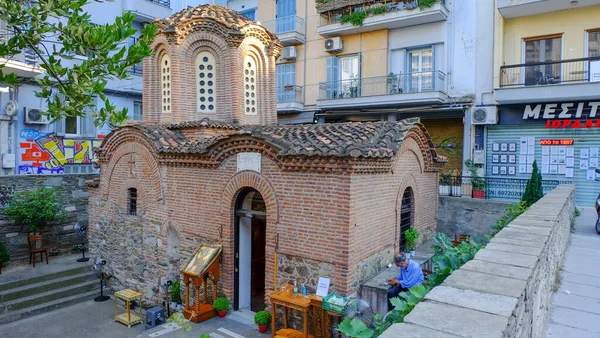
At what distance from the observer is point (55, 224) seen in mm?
14844

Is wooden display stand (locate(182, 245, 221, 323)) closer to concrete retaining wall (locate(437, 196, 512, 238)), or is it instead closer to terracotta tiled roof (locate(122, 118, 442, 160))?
terracotta tiled roof (locate(122, 118, 442, 160))

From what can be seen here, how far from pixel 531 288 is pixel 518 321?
719 mm

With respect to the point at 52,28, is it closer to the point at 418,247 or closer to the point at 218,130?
the point at 218,130

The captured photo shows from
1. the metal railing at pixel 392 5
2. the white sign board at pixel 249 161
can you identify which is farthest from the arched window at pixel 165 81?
the metal railing at pixel 392 5

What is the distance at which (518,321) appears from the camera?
2803 millimetres

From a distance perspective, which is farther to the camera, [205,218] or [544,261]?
[205,218]

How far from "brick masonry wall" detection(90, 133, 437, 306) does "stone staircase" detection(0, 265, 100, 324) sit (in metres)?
0.86

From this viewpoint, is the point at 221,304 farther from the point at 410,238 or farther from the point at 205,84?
the point at 205,84

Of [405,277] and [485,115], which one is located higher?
[485,115]

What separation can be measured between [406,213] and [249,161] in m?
4.72

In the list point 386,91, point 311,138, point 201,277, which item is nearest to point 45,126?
point 201,277

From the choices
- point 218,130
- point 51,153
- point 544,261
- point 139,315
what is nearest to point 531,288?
point 544,261

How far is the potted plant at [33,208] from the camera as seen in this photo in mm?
13234

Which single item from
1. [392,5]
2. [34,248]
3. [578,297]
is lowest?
[34,248]
